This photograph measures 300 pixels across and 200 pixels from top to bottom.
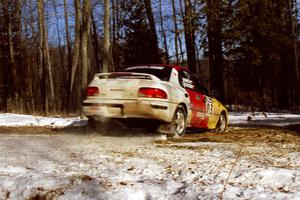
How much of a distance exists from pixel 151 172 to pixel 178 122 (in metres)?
3.82

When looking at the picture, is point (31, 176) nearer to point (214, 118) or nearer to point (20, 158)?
point (20, 158)

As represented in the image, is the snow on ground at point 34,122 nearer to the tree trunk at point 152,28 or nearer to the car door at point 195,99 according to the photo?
the car door at point 195,99

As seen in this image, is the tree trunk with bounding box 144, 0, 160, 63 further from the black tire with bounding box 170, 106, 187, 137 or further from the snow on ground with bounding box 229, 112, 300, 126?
the black tire with bounding box 170, 106, 187, 137

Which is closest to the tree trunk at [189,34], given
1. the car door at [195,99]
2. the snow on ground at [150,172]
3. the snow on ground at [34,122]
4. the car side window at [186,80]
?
the snow on ground at [34,122]

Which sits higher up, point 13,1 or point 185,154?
point 13,1

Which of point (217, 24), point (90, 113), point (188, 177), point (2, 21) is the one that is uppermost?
point (2, 21)

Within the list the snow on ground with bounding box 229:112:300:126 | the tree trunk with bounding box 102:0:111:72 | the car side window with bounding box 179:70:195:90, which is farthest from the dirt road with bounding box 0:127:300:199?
the tree trunk with bounding box 102:0:111:72

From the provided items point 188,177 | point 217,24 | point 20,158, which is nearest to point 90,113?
point 20,158

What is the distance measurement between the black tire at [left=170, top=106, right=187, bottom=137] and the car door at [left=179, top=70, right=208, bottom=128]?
0.39 metres

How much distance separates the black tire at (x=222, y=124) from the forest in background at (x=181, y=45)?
37.2 inches

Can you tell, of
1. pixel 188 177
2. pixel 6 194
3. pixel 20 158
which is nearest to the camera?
pixel 6 194

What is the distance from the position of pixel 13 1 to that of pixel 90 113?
28.0m

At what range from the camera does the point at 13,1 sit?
32.9 metres

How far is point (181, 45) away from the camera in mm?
40438
